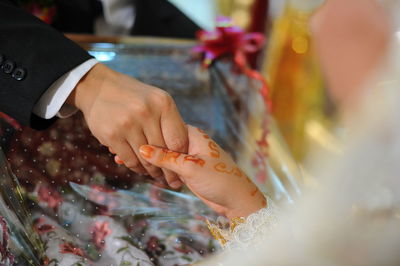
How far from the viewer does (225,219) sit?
0.58 m

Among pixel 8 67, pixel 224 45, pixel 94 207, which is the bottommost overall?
pixel 94 207

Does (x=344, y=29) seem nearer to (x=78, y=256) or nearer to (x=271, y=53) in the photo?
(x=78, y=256)

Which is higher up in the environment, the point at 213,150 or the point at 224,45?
the point at 224,45

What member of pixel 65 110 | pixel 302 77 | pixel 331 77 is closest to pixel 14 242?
pixel 65 110

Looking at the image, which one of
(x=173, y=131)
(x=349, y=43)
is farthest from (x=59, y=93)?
(x=349, y=43)

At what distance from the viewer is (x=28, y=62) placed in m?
0.59

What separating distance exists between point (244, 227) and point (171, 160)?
0.38 ft

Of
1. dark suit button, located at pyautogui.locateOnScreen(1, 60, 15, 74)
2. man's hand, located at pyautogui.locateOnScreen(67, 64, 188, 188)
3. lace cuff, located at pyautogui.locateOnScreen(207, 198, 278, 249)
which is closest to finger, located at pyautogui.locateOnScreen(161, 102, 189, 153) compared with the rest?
man's hand, located at pyautogui.locateOnScreen(67, 64, 188, 188)

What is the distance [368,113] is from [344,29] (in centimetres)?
7

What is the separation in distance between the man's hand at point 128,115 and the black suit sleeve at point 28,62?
37mm

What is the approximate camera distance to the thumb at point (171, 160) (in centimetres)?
55

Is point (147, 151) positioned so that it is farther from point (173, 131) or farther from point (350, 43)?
point (350, 43)

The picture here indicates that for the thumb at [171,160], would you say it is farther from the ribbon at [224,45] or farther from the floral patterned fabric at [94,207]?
the ribbon at [224,45]

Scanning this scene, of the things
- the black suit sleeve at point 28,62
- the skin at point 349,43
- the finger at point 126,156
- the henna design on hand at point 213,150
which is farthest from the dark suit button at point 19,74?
the skin at point 349,43
